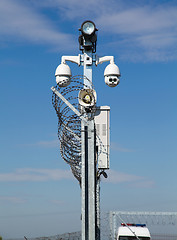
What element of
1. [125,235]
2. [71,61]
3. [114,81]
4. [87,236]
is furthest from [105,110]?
[87,236]

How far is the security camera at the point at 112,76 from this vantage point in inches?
1300

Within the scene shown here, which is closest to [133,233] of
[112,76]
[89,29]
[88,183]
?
[112,76]

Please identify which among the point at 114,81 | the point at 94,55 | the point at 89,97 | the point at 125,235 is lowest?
the point at 125,235

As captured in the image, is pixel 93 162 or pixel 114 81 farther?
pixel 114 81

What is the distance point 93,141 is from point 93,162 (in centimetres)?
100

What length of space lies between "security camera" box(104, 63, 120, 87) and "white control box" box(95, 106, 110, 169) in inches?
81.6

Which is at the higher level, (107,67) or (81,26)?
(81,26)

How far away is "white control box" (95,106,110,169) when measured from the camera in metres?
33.3

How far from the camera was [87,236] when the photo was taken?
19.4 metres

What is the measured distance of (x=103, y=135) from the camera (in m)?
33.8

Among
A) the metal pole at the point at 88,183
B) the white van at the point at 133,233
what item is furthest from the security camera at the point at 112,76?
the metal pole at the point at 88,183

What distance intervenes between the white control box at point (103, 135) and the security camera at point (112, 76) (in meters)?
2.07

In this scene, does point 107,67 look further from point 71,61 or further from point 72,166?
point 72,166

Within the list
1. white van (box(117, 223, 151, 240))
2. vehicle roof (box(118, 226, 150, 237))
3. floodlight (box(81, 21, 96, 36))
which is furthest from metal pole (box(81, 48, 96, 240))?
floodlight (box(81, 21, 96, 36))
